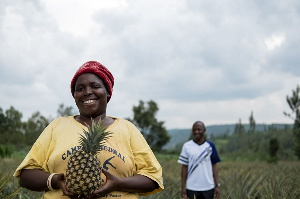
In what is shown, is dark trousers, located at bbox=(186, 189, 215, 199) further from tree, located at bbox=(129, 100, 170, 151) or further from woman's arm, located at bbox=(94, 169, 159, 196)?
tree, located at bbox=(129, 100, 170, 151)

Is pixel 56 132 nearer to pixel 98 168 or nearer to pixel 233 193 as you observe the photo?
pixel 98 168

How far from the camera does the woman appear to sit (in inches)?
93.1

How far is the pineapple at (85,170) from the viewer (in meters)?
2.08

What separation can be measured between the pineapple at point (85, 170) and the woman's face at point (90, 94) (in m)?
0.32

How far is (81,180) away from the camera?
208 cm

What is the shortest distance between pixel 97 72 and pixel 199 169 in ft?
15.2

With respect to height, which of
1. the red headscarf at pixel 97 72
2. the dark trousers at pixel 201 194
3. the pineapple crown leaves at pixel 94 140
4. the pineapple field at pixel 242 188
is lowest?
the dark trousers at pixel 201 194

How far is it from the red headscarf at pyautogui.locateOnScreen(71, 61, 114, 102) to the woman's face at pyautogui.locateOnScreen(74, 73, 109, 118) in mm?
27

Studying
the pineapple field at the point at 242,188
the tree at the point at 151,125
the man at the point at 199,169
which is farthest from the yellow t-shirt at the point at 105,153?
the tree at the point at 151,125

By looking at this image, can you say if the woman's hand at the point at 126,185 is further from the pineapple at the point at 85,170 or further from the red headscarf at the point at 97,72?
the red headscarf at the point at 97,72

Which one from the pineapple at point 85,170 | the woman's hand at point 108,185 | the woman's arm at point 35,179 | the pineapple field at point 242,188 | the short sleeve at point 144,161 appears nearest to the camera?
the pineapple at point 85,170

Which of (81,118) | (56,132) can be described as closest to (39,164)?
(56,132)

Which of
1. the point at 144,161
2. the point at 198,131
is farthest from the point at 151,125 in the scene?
the point at 144,161

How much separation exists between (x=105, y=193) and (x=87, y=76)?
783mm
